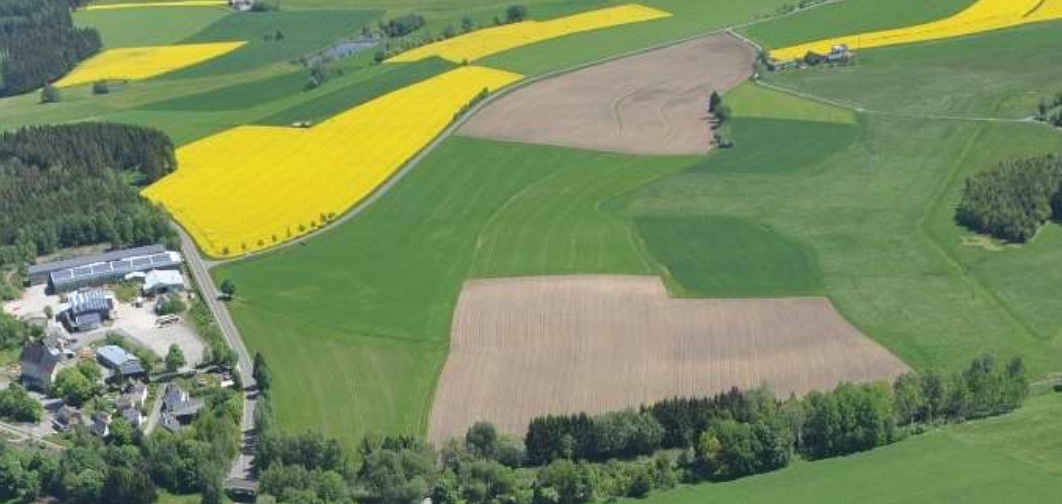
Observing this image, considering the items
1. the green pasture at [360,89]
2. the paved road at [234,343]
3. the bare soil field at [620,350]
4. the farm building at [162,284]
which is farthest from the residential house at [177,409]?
the green pasture at [360,89]

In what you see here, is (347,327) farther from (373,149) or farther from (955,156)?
(955,156)

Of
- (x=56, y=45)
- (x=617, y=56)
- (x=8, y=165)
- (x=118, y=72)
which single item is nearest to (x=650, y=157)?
(x=617, y=56)

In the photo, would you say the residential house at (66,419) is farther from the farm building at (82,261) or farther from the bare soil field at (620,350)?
the farm building at (82,261)

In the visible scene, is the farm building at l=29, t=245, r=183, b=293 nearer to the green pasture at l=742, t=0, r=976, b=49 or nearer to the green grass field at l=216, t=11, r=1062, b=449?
the green grass field at l=216, t=11, r=1062, b=449

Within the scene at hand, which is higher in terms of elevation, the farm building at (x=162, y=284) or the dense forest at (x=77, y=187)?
the dense forest at (x=77, y=187)

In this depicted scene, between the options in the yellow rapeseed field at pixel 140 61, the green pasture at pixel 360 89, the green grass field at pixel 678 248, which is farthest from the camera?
the yellow rapeseed field at pixel 140 61

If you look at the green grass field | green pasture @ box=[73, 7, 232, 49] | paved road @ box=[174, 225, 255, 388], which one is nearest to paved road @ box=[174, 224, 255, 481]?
paved road @ box=[174, 225, 255, 388]

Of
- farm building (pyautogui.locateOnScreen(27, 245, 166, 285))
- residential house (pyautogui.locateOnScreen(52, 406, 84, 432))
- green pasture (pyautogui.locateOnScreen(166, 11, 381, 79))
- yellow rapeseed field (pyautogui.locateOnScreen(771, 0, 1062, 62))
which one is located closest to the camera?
residential house (pyautogui.locateOnScreen(52, 406, 84, 432))
